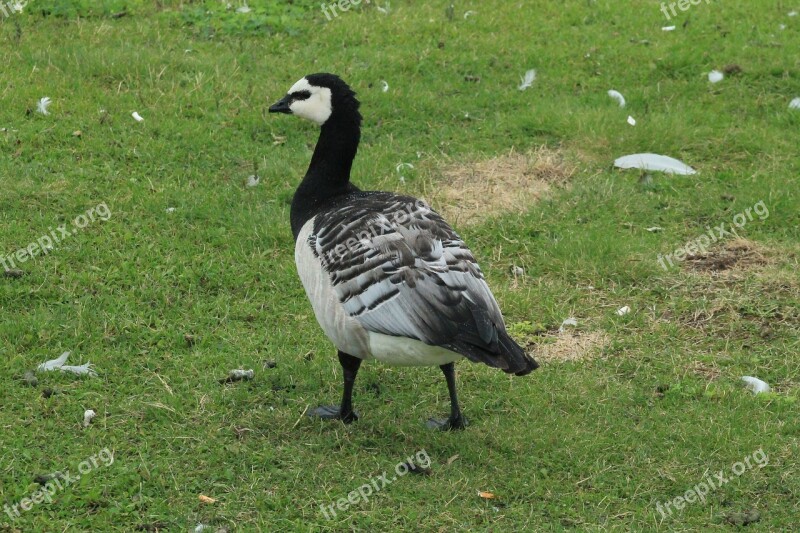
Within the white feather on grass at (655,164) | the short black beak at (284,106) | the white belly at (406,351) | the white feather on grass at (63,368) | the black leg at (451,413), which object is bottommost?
the white feather on grass at (655,164)

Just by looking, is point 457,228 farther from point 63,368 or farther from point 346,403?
point 63,368

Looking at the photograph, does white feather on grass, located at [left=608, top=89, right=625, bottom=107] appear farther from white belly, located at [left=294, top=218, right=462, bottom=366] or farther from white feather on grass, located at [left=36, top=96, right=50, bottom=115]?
white feather on grass, located at [left=36, top=96, right=50, bottom=115]

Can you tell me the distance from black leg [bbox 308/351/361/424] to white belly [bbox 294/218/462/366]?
0.14 metres

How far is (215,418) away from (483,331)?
1762mm

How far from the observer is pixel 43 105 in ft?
29.9

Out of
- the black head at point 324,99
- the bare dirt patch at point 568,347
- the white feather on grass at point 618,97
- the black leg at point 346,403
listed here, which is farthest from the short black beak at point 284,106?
the white feather on grass at point 618,97

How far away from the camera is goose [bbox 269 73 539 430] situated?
5.26 m

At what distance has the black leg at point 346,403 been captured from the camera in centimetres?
591

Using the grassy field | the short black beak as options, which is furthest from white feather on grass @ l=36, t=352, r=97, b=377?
the short black beak

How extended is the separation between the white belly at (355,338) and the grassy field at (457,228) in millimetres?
548

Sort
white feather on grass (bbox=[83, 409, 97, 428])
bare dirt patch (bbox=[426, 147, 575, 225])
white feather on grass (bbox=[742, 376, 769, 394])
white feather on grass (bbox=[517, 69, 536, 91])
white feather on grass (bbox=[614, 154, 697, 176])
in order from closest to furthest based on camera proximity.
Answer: white feather on grass (bbox=[83, 409, 97, 428]) → white feather on grass (bbox=[742, 376, 769, 394]) → bare dirt patch (bbox=[426, 147, 575, 225]) → white feather on grass (bbox=[614, 154, 697, 176]) → white feather on grass (bbox=[517, 69, 536, 91])

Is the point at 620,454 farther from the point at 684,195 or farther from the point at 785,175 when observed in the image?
the point at 785,175

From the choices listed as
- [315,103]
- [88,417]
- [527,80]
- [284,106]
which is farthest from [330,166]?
[527,80]

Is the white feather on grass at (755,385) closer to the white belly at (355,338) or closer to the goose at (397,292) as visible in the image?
the goose at (397,292)
